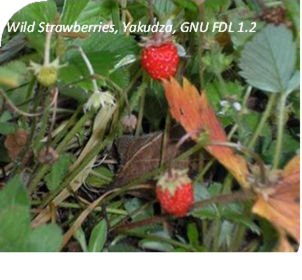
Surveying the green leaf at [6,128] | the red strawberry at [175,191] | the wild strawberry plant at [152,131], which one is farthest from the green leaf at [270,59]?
the green leaf at [6,128]

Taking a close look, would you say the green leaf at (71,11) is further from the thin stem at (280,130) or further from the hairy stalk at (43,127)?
the thin stem at (280,130)

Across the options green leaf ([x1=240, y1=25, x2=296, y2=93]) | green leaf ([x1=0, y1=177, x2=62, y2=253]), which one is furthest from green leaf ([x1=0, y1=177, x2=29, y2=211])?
green leaf ([x1=240, y1=25, x2=296, y2=93])

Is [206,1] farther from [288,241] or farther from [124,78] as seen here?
[288,241]

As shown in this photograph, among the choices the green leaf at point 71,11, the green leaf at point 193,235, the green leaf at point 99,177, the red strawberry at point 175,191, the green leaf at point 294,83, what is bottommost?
the green leaf at point 99,177

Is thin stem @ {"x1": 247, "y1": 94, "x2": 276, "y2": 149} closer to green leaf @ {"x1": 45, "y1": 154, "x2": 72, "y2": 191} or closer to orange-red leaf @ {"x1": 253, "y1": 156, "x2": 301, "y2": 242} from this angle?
orange-red leaf @ {"x1": 253, "y1": 156, "x2": 301, "y2": 242}

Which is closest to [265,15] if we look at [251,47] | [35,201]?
[251,47]

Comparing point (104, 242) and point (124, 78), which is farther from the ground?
point (124, 78)
